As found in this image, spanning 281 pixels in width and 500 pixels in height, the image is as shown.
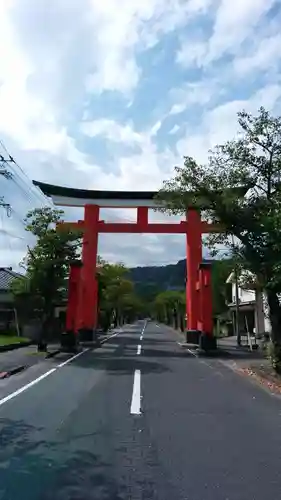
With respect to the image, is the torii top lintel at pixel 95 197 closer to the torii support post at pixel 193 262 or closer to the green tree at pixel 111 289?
the torii support post at pixel 193 262

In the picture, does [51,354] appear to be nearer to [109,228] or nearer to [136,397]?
[109,228]

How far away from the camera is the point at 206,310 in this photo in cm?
2820

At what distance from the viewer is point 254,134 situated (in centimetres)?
1627

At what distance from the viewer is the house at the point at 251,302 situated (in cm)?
1738

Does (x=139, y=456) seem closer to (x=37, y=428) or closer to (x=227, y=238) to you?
(x=37, y=428)

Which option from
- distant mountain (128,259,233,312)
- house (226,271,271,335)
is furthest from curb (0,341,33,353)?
distant mountain (128,259,233,312)

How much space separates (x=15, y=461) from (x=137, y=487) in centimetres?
175

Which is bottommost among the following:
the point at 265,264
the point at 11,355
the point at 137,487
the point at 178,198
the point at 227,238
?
Result: the point at 137,487

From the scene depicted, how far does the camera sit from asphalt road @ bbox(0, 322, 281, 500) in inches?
215

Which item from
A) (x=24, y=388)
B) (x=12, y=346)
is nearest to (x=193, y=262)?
(x=12, y=346)

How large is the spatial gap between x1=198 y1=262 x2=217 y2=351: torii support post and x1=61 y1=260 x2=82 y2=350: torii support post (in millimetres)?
6582

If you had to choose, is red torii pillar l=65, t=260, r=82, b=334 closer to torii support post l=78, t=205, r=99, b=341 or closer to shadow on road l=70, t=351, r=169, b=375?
torii support post l=78, t=205, r=99, b=341

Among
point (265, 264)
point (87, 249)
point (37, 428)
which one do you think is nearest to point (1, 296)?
point (87, 249)

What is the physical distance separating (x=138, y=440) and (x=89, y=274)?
2649 centimetres
